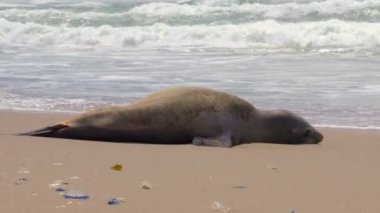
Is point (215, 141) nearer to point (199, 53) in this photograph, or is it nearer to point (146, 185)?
point (146, 185)

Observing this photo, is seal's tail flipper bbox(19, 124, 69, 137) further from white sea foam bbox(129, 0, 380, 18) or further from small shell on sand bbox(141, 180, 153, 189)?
white sea foam bbox(129, 0, 380, 18)

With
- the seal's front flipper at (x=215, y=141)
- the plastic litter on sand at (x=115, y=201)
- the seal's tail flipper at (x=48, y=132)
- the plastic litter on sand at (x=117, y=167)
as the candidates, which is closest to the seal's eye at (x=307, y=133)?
the seal's front flipper at (x=215, y=141)

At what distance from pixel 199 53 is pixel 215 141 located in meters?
7.77

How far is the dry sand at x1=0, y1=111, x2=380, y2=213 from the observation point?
349 centimetres

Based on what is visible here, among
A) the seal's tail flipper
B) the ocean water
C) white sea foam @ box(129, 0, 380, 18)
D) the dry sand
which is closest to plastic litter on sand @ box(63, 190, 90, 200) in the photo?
the dry sand

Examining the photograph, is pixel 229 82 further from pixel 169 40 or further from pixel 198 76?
pixel 169 40

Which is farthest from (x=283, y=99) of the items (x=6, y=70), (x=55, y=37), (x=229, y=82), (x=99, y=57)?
(x=55, y=37)

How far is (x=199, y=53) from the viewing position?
13.3 m

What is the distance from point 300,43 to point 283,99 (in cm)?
746

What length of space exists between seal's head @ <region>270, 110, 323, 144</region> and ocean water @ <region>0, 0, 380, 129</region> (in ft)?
1.70

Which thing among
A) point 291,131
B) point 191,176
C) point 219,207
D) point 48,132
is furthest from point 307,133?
point 219,207

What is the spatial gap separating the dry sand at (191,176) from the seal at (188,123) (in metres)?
0.16

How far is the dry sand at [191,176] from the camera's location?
3.49 m

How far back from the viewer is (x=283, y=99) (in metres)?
7.76
